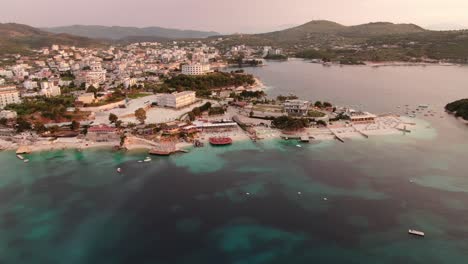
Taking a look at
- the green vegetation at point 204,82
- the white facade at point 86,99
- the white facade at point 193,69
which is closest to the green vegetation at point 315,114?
the green vegetation at point 204,82

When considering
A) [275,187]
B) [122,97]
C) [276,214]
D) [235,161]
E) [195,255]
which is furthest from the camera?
[122,97]

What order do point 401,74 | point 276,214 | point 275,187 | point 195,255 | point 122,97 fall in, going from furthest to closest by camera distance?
point 401,74, point 122,97, point 275,187, point 276,214, point 195,255

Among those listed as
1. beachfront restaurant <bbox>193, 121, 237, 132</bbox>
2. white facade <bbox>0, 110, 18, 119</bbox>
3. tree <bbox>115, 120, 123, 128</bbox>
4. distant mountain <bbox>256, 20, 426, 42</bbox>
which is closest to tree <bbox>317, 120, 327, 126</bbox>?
beachfront restaurant <bbox>193, 121, 237, 132</bbox>

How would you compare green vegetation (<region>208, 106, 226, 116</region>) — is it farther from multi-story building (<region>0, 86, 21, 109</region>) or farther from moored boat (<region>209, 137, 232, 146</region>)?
multi-story building (<region>0, 86, 21, 109</region>)

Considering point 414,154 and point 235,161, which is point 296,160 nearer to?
point 235,161

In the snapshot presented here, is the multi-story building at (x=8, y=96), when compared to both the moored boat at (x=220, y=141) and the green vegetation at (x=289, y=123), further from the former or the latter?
the green vegetation at (x=289, y=123)

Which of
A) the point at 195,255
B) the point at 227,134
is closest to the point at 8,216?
the point at 195,255

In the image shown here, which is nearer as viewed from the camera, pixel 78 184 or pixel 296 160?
pixel 78 184

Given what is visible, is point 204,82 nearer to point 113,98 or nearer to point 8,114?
point 113,98
